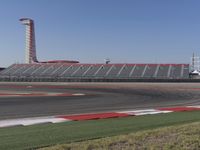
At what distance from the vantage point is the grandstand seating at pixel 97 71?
6475cm

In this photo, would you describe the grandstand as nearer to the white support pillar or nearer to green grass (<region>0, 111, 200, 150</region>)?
the white support pillar

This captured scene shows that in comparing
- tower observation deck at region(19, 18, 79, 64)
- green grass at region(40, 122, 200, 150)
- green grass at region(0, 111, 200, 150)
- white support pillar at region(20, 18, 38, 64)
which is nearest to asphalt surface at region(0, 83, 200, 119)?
green grass at region(0, 111, 200, 150)

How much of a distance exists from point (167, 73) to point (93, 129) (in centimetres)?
5691

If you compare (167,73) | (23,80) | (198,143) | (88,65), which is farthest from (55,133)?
(88,65)

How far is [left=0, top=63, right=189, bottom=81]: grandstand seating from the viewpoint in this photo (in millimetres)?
64750

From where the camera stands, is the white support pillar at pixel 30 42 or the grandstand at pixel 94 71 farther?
the white support pillar at pixel 30 42

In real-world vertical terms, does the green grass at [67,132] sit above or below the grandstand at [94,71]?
above

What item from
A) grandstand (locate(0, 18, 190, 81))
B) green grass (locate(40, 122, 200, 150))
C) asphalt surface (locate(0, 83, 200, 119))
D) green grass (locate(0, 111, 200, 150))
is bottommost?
grandstand (locate(0, 18, 190, 81))

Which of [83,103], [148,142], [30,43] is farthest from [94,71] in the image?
[148,142]

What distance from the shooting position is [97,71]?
72.0 meters

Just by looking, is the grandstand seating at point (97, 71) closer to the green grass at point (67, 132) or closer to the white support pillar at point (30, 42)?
the white support pillar at point (30, 42)

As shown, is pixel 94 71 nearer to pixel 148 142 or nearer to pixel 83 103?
pixel 83 103

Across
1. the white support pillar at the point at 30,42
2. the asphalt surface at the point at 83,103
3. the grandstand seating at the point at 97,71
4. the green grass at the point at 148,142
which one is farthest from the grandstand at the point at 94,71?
the green grass at the point at 148,142

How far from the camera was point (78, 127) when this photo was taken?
947 cm
